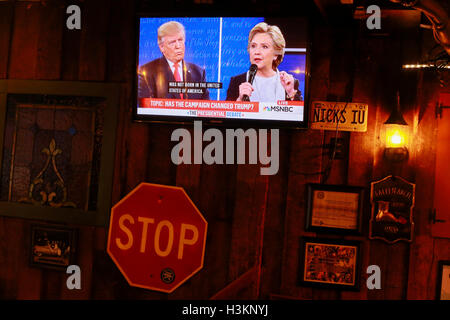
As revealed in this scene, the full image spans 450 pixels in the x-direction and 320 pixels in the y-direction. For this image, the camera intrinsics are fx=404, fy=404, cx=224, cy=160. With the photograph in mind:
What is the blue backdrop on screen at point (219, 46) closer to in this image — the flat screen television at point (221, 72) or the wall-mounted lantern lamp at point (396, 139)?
the flat screen television at point (221, 72)

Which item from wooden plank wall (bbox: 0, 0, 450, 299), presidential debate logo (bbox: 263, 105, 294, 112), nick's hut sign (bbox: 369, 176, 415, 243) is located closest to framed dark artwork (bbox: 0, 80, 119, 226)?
wooden plank wall (bbox: 0, 0, 450, 299)

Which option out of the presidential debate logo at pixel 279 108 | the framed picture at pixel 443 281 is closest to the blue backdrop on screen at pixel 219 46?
the presidential debate logo at pixel 279 108

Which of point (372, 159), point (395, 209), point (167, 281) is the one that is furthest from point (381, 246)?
point (167, 281)

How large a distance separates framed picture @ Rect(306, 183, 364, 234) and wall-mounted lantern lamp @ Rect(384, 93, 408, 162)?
371 millimetres

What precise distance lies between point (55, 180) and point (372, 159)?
9.60ft

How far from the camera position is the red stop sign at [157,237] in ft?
11.9

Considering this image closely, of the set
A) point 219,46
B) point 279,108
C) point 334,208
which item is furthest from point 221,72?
point 334,208

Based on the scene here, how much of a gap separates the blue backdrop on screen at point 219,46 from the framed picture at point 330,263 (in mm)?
1414

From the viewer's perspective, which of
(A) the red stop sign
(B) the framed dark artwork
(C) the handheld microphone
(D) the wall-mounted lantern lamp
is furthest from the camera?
(B) the framed dark artwork

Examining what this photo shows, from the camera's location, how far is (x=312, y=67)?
11.3 feet

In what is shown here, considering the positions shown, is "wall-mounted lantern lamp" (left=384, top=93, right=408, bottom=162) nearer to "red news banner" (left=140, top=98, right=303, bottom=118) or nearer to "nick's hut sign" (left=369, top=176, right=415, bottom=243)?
"nick's hut sign" (left=369, top=176, right=415, bottom=243)

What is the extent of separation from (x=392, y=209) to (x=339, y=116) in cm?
88

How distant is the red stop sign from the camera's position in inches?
143

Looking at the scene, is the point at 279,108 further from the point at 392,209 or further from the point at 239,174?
the point at 392,209
